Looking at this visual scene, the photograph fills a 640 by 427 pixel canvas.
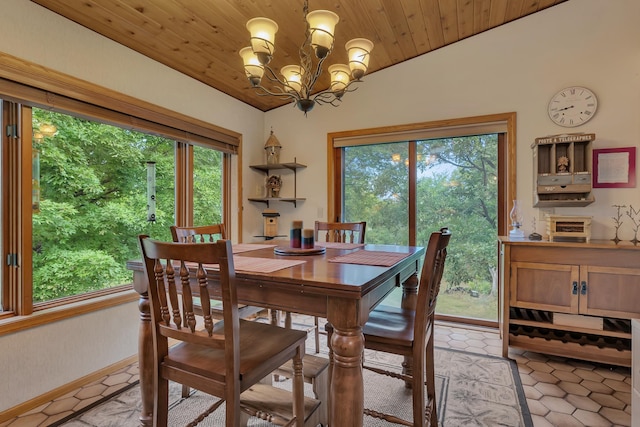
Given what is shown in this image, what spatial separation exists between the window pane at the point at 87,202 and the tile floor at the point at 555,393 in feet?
2.07

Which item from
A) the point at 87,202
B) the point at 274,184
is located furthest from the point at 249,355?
the point at 274,184

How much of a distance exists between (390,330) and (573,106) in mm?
2447

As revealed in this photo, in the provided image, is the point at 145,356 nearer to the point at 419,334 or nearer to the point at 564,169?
the point at 419,334

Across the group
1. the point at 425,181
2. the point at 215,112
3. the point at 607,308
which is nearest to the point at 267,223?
the point at 215,112

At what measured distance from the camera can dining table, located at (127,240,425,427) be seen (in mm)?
1113

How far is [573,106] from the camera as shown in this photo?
2598 millimetres

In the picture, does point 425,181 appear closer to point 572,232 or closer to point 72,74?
point 572,232

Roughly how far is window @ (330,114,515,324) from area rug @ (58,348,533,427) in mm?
890

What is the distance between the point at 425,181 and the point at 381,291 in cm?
218

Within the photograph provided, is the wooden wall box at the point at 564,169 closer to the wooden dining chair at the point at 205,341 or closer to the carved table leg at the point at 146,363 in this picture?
the wooden dining chair at the point at 205,341

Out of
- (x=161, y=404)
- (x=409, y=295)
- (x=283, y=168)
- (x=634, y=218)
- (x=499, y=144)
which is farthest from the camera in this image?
(x=283, y=168)

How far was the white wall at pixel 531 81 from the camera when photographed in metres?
2.49

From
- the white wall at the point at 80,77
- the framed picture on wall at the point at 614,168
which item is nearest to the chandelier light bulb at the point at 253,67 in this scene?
the white wall at the point at 80,77

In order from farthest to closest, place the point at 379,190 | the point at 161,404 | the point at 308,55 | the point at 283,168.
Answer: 1. the point at 283,168
2. the point at 379,190
3. the point at 308,55
4. the point at 161,404
